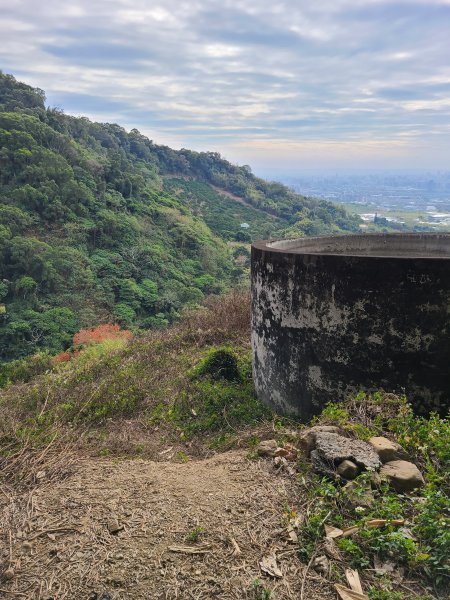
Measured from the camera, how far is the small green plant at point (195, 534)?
8.71 ft

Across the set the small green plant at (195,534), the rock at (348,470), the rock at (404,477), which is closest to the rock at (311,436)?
the rock at (348,470)

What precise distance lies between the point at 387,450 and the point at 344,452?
0.36 meters

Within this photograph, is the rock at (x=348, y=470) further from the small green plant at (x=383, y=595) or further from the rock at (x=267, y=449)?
the small green plant at (x=383, y=595)

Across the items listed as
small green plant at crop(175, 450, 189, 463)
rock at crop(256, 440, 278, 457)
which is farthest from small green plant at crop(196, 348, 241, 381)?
rock at crop(256, 440, 278, 457)

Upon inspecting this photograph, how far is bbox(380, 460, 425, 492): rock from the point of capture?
9.78ft

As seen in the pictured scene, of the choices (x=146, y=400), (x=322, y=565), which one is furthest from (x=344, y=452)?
(x=146, y=400)

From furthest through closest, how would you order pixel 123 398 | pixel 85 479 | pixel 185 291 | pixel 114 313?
pixel 185 291 → pixel 114 313 → pixel 123 398 → pixel 85 479

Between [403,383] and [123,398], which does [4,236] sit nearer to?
[123,398]

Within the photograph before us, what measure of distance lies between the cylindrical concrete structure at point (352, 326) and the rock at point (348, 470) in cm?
153

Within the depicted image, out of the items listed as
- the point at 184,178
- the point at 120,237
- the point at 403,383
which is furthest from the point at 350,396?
the point at 184,178

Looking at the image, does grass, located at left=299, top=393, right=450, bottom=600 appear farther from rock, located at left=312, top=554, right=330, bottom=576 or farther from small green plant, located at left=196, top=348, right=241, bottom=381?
small green plant, located at left=196, top=348, right=241, bottom=381

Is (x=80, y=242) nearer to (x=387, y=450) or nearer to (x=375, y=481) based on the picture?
(x=387, y=450)

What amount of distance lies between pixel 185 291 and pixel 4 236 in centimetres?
1016

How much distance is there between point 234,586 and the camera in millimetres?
2375
